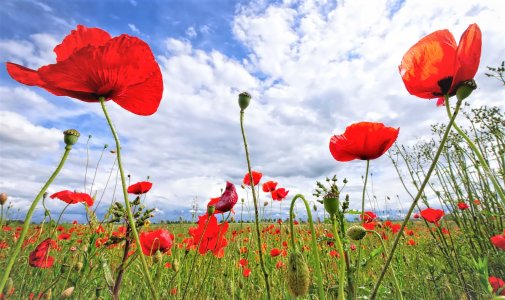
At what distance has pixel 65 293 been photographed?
1.46m

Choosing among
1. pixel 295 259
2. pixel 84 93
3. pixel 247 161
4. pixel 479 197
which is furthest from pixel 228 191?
pixel 479 197

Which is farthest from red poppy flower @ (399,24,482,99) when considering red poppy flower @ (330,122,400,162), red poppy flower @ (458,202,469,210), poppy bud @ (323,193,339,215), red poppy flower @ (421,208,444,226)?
red poppy flower @ (458,202,469,210)

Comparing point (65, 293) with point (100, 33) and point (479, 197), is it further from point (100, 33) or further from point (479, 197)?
point (479, 197)

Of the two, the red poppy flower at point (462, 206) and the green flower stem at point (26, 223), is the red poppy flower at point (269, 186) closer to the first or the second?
the red poppy flower at point (462, 206)

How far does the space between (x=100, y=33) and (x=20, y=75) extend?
0.77ft

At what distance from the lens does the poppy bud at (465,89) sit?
833mm

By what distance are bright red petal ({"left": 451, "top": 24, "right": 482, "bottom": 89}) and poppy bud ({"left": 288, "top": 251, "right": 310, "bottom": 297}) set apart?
67 cm

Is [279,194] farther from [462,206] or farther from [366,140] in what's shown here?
[366,140]

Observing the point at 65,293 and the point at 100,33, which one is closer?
the point at 100,33

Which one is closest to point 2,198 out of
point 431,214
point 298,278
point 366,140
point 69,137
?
point 69,137

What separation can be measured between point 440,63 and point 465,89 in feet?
0.43

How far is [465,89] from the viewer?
84 centimetres

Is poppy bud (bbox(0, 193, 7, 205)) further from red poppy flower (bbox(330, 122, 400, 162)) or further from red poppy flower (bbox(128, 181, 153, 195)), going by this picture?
red poppy flower (bbox(330, 122, 400, 162))

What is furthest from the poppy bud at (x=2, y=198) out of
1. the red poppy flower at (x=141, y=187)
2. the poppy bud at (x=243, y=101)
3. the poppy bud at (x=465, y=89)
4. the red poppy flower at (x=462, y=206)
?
the red poppy flower at (x=462, y=206)
